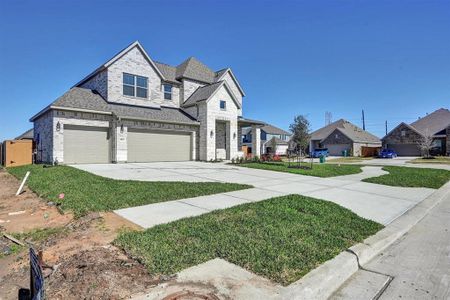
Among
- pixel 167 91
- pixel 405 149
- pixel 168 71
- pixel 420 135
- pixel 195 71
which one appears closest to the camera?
pixel 167 91

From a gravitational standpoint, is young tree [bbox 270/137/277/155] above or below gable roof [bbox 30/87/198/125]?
below

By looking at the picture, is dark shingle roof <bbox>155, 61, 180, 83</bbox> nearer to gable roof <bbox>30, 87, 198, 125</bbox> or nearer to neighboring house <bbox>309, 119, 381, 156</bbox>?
gable roof <bbox>30, 87, 198, 125</bbox>

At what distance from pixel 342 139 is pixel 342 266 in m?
50.5

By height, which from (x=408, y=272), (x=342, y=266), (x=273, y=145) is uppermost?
(x=273, y=145)

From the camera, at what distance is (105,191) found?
7.77 metres

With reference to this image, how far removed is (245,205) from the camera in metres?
6.41

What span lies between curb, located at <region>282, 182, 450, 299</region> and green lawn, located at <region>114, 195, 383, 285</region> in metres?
0.11

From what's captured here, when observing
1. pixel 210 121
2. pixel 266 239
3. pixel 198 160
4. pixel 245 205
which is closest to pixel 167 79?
pixel 210 121

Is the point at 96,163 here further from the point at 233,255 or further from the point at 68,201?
the point at 233,255

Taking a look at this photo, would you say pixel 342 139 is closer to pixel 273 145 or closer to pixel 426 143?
pixel 426 143

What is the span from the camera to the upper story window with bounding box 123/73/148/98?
20.0 meters

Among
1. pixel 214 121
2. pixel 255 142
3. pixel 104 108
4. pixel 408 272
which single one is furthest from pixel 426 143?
pixel 408 272

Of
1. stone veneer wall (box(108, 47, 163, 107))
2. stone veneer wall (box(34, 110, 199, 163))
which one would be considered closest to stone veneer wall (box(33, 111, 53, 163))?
stone veneer wall (box(34, 110, 199, 163))

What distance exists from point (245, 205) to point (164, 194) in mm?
2519
